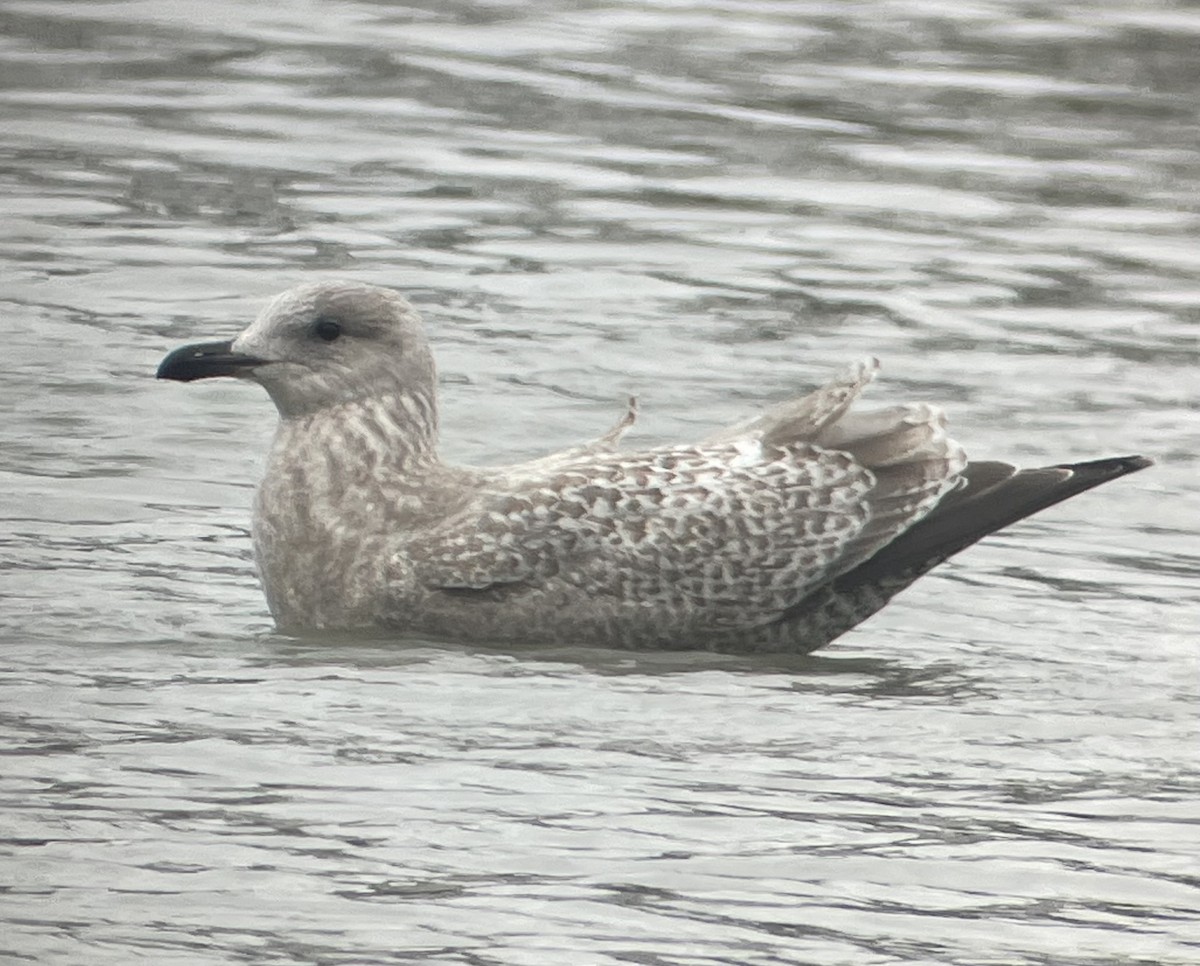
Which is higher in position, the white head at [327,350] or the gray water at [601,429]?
the white head at [327,350]

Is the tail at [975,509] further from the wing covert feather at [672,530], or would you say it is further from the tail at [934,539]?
the wing covert feather at [672,530]

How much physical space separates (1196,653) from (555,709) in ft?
7.76

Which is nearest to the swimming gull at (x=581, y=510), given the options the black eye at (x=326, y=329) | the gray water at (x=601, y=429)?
the black eye at (x=326, y=329)

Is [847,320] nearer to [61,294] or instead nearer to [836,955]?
[61,294]

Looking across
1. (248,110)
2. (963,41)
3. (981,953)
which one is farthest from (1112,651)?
(963,41)

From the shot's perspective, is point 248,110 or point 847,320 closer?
point 847,320

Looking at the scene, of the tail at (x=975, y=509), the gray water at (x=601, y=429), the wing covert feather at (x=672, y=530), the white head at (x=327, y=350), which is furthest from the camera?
the tail at (x=975, y=509)

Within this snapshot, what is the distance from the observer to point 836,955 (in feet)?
24.1

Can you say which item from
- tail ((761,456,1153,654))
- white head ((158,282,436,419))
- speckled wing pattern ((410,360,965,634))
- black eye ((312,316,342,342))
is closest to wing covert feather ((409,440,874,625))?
speckled wing pattern ((410,360,965,634))

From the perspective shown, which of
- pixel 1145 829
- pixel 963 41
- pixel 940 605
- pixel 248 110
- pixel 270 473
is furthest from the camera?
pixel 963 41

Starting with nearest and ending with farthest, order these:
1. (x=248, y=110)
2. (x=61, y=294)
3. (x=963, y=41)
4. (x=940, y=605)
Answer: (x=940, y=605) < (x=61, y=294) < (x=248, y=110) < (x=963, y=41)

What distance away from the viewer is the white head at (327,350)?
10547 millimetres

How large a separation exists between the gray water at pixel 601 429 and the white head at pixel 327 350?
2.65 feet

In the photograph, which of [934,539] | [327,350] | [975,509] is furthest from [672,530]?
[327,350]
